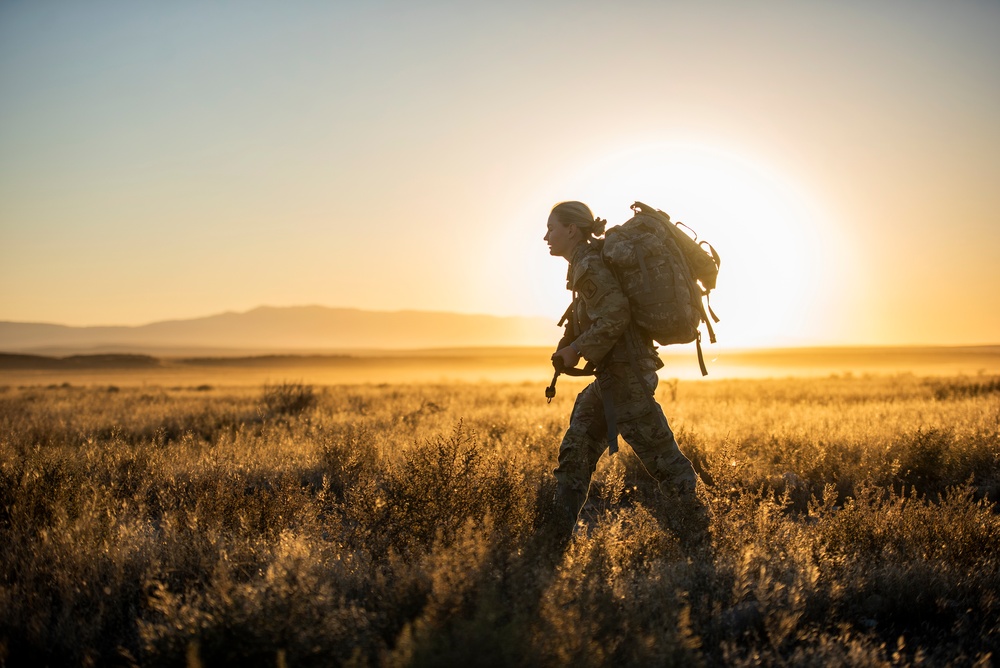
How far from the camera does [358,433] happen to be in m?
8.16

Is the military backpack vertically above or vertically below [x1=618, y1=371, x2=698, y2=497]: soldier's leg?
above

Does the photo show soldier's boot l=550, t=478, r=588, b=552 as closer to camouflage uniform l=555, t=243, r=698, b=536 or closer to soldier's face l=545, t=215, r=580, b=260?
camouflage uniform l=555, t=243, r=698, b=536

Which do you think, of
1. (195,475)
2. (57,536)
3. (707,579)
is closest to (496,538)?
(707,579)

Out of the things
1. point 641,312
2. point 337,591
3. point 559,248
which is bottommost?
point 337,591

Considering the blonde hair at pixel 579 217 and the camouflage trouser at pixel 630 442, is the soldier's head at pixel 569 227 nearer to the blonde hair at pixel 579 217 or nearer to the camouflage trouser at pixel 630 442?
the blonde hair at pixel 579 217

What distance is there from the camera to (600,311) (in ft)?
15.7

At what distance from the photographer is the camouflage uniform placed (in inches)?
188

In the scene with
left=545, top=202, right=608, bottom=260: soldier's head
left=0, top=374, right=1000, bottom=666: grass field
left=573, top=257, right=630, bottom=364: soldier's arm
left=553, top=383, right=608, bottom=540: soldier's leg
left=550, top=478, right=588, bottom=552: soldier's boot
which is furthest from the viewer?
left=545, top=202, right=608, bottom=260: soldier's head

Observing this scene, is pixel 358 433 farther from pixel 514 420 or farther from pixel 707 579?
pixel 707 579

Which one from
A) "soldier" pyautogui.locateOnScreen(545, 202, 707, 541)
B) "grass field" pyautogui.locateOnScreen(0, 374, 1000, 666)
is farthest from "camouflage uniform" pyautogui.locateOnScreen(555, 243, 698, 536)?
"grass field" pyautogui.locateOnScreen(0, 374, 1000, 666)

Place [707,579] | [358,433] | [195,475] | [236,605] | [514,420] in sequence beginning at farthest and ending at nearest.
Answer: [514,420], [358,433], [195,475], [707,579], [236,605]

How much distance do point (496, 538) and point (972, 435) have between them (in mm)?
7327

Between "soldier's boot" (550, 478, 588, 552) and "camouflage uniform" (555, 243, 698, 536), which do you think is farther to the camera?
"camouflage uniform" (555, 243, 698, 536)

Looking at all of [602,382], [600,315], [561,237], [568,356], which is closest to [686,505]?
[602,382]
